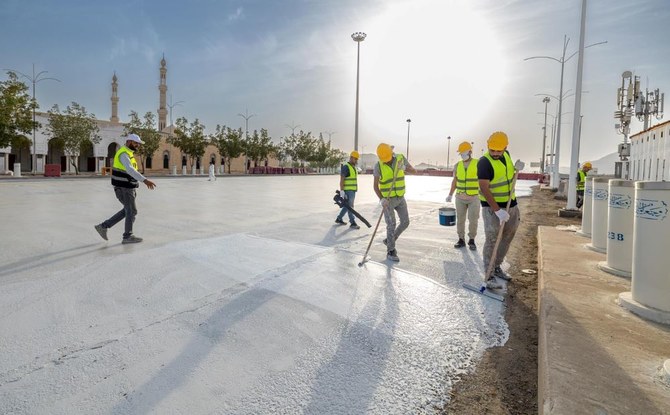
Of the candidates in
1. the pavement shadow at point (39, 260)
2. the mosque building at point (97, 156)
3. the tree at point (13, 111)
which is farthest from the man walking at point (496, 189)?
the mosque building at point (97, 156)

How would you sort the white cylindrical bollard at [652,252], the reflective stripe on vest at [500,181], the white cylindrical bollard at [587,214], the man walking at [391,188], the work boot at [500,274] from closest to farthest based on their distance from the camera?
the white cylindrical bollard at [652,252] → the reflective stripe on vest at [500,181] → the work boot at [500,274] → the man walking at [391,188] → the white cylindrical bollard at [587,214]

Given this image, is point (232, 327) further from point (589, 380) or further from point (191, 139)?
point (191, 139)

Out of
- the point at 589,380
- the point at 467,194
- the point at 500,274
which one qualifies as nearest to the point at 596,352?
the point at 589,380

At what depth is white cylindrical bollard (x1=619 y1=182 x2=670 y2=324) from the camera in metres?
3.57

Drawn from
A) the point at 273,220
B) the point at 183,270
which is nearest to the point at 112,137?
the point at 273,220

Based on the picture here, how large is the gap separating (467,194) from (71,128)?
46.8 m

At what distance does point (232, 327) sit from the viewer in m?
3.54

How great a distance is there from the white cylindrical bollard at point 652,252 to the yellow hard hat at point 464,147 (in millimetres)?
3637

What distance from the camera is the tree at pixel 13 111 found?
32.4 m

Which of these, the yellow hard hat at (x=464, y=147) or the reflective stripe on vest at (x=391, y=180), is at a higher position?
the yellow hard hat at (x=464, y=147)

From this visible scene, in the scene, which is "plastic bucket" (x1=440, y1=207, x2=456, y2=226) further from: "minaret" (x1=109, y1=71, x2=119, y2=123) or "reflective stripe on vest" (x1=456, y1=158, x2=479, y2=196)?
"minaret" (x1=109, y1=71, x2=119, y2=123)

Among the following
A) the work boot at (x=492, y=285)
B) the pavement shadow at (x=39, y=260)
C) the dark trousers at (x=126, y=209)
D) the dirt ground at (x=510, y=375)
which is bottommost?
the dirt ground at (x=510, y=375)

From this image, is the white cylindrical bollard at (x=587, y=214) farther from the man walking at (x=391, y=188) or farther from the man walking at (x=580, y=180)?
the man walking at (x=580, y=180)

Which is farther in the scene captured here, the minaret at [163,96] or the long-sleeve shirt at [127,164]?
the minaret at [163,96]
